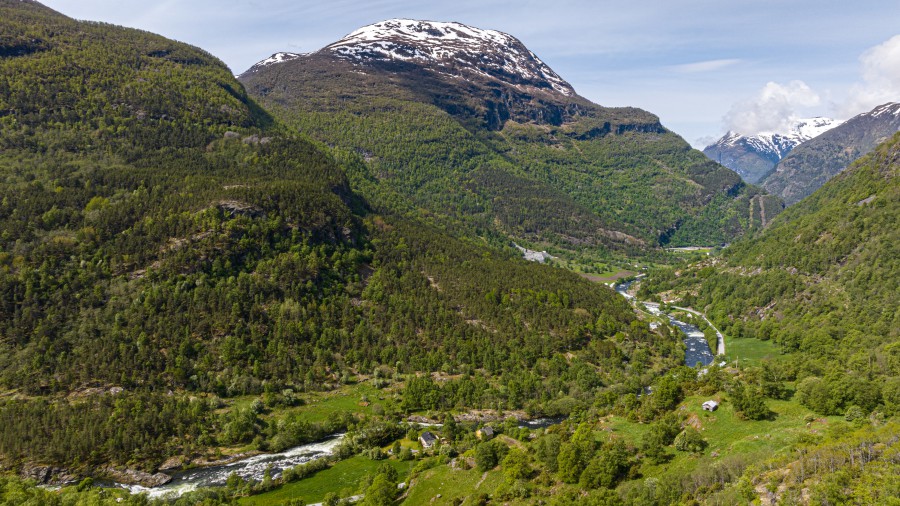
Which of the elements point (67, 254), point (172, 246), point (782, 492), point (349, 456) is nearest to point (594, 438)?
point (782, 492)

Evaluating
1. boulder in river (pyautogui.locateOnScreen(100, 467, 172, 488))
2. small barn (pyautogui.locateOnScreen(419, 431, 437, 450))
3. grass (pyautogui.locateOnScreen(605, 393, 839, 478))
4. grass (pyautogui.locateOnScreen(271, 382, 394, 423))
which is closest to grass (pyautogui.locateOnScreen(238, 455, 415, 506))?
small barn (pyautogui.locateOnScreen(419, 431, 437, 450))

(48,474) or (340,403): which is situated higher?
(340,403)

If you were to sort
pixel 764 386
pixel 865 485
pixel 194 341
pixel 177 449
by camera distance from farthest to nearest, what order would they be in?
pixel 194 341 < pixel 177 449 < pixel 764 386 < pixel 865 485

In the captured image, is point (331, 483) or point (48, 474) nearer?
point (48, 474)

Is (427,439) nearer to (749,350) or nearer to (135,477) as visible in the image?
(135,477)

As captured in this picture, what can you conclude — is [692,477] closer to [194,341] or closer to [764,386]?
[764,386]

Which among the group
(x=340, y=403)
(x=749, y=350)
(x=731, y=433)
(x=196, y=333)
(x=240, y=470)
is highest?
(x=731, y=433)

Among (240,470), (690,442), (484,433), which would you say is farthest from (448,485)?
Answer: (240,470)
